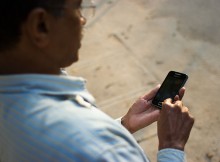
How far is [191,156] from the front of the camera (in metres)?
2.38

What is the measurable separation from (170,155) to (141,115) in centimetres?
39

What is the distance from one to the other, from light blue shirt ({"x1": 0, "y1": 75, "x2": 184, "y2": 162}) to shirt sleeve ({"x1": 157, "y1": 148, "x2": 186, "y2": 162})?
0.72 ft

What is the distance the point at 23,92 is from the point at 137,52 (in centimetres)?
246

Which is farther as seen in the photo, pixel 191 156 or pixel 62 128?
pixel 191 156

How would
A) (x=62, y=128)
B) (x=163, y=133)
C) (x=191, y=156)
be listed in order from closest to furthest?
(x=62, y=128)
(x=163, y=133)
(x=191, y=156)

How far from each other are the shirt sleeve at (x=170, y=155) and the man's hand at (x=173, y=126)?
0.09 feet

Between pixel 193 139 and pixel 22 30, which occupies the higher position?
pixel 22 30

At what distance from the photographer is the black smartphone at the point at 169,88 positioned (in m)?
1.58

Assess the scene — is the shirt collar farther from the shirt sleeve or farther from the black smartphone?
the black smartphone

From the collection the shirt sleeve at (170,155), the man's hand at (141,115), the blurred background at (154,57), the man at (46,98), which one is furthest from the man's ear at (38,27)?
the blurred background at (154,57)

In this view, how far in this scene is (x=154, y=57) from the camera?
125 inches

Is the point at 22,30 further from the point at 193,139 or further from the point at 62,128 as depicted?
the point at 193,139

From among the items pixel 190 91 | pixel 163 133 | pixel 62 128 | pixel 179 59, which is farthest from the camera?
pixel 179 59

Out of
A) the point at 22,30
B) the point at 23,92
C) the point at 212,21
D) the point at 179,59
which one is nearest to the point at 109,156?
the point at 23,92
